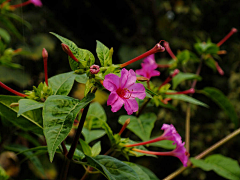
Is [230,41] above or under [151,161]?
above

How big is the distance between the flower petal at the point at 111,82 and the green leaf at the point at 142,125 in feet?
0.87

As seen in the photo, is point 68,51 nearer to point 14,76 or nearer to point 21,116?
point 21,116

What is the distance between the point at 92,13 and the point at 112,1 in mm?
237

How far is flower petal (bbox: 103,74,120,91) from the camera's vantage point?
0.35 metres

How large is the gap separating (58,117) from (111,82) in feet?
0.30

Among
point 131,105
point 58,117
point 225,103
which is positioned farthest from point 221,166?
point 58,117

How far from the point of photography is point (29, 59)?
5.69ft

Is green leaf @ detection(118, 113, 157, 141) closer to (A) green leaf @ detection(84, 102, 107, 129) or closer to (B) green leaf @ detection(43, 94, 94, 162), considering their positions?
(A) green leaf @ detection(84, 102, 107, 129)

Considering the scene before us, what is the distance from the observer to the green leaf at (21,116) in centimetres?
41

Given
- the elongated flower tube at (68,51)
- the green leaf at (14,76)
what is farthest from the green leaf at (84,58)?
the green leaf at (14,76)

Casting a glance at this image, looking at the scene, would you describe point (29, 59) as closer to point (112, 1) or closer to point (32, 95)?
point (112, 1)

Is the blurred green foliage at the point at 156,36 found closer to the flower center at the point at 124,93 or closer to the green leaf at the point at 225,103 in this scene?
the green leaf at the point at 225,103

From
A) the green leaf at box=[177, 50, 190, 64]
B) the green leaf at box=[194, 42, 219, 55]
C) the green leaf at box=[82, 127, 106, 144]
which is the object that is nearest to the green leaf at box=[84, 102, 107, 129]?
the green leaf at box=[82, 127, 106, 144]

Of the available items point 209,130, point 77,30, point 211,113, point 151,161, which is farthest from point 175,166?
point 77,30
